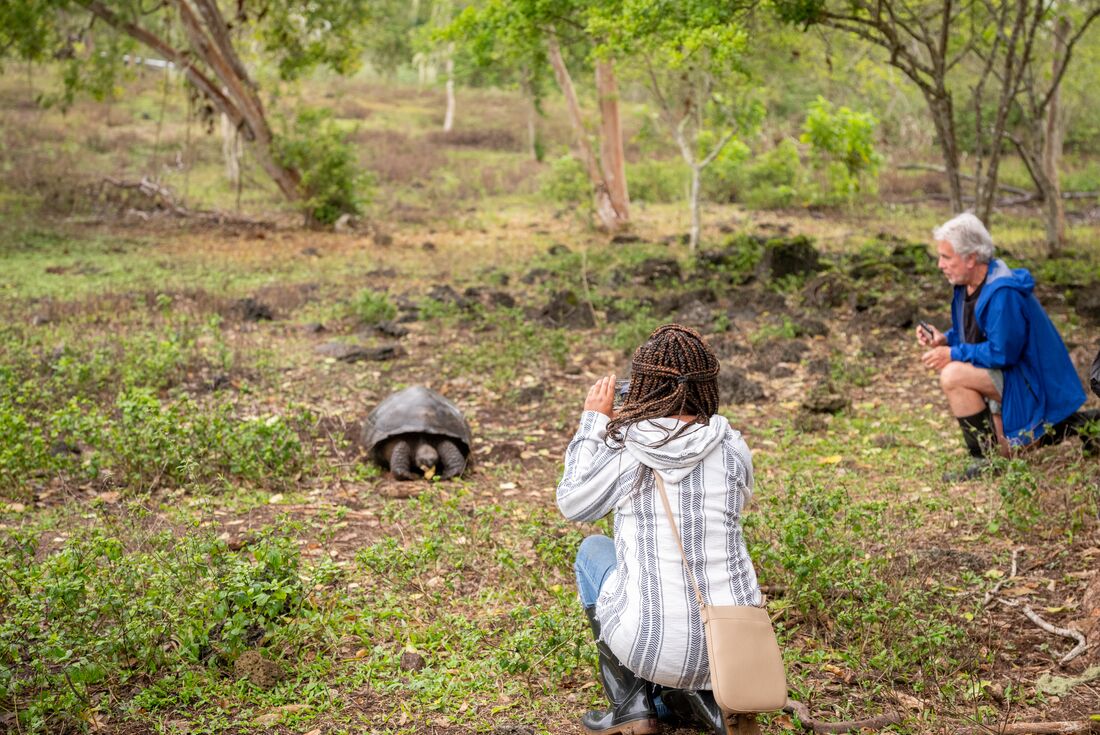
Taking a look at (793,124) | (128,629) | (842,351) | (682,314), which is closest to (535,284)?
(682,314)

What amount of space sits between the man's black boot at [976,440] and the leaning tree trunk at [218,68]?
14429mm

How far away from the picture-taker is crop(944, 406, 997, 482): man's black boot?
5711mm

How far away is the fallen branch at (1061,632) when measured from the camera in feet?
12.8

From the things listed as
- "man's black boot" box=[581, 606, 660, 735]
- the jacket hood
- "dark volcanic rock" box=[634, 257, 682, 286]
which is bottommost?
"man's black boot" box=[581, 606, 660, 735]

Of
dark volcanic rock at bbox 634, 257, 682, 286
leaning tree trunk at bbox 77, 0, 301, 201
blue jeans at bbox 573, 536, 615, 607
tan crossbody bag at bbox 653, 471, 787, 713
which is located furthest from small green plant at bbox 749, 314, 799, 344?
leaning tree trunk at bbox 77, 0, 301, 201

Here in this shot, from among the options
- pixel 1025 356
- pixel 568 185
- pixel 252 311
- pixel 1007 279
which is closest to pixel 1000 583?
pixel 1025 356

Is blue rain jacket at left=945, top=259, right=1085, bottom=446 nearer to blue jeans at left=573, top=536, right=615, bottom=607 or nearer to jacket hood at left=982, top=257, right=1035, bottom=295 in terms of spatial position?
jacket hood at left=982, top=257, right=1035, bottom=295

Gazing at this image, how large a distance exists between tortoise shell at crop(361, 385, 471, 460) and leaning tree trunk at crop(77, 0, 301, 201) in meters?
11.9

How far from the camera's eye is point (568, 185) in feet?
70.6

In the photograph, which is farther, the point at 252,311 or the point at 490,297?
the point at 490,297

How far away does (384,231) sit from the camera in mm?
18578

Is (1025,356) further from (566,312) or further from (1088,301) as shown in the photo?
(566,312)

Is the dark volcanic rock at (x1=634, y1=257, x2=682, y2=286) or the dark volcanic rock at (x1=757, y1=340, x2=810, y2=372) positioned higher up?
the dark volcanic rock at (x1=634, y1=257, x2=682, y2=286)

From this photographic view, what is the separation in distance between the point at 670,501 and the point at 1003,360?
3.26 metres
